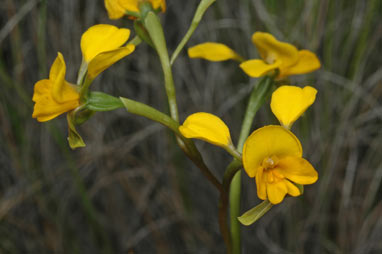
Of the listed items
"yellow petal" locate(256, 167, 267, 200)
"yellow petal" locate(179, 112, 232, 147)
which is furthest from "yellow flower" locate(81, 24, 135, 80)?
"yellow petal" locate(256, 167, 267, 200)

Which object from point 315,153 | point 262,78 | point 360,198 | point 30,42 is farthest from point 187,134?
point 30,42

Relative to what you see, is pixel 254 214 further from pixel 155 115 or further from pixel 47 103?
pixel 47 103

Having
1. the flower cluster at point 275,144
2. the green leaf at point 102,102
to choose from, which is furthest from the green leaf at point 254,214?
the green leaf at point 102,102

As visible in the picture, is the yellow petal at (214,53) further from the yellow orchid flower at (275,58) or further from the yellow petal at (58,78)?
the yellow petal at (58,78)

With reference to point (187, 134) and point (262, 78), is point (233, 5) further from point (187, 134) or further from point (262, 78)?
point (187, 134)

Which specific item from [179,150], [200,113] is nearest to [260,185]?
[200,113]

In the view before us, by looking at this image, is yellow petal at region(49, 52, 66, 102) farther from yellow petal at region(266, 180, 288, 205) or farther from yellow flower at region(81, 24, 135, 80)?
yellow petal at region(266, 180, 288, 205)
